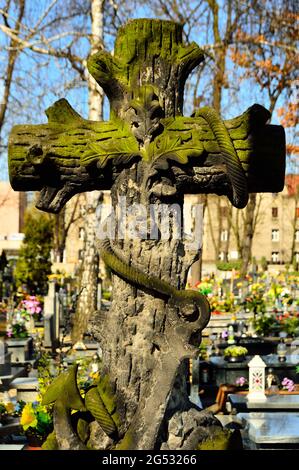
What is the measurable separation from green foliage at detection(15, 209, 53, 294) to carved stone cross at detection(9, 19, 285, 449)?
2398cm

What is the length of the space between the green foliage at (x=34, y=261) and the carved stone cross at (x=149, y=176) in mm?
23983

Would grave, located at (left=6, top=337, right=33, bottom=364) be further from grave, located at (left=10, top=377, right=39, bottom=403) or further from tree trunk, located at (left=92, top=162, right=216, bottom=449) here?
tree trunk, located at (left=92, top=162, right=216, bottom=449)

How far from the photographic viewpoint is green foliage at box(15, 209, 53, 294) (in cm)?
A: 2698

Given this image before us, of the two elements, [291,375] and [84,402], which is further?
[291,375]

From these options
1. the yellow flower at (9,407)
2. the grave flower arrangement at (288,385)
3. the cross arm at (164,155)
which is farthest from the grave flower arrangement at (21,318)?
the cross arm at (164,155)

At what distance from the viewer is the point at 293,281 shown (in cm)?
2373

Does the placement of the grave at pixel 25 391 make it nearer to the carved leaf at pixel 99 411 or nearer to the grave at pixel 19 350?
the grave at pixel 19 350

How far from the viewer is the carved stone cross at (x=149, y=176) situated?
10.0 feet

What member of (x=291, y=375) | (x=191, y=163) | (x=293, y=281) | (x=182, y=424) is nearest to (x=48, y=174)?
(x=191, y=163)

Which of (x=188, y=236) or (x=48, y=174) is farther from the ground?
(x=48, y=174)
